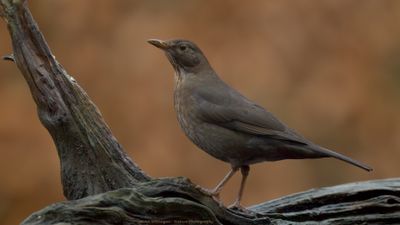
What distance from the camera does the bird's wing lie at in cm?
599

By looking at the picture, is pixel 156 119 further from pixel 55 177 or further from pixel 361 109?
pixel 361 109

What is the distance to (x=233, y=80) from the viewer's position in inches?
408

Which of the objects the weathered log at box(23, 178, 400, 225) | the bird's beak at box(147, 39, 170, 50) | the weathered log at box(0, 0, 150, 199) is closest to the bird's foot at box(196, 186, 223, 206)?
the weathered log at box(23, 178, 400, 225)

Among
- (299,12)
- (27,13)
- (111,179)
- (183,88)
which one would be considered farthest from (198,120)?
(299,12)

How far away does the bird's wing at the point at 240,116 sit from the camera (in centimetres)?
599

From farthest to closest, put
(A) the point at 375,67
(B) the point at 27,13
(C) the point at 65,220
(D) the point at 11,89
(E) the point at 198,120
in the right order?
(A) the point at 375,67
(D) the point at 11,89
(E) the point at 198,120
(B) the point at 27,13
(C) the point at 65,220

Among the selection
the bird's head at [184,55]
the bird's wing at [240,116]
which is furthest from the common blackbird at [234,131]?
the bird's head at [184,55]

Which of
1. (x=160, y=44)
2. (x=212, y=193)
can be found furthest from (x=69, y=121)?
(x=160, y=44)

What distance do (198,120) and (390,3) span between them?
5588 millimetres

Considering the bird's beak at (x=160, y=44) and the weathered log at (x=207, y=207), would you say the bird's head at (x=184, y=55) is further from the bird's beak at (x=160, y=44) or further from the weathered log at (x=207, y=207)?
the weathered log at (x=207, y=207)

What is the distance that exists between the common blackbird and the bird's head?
22 centimetres

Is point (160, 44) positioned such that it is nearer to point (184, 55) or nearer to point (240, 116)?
point (184, 55)

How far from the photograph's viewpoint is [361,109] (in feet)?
35.5

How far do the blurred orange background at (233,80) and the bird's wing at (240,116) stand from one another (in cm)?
367
